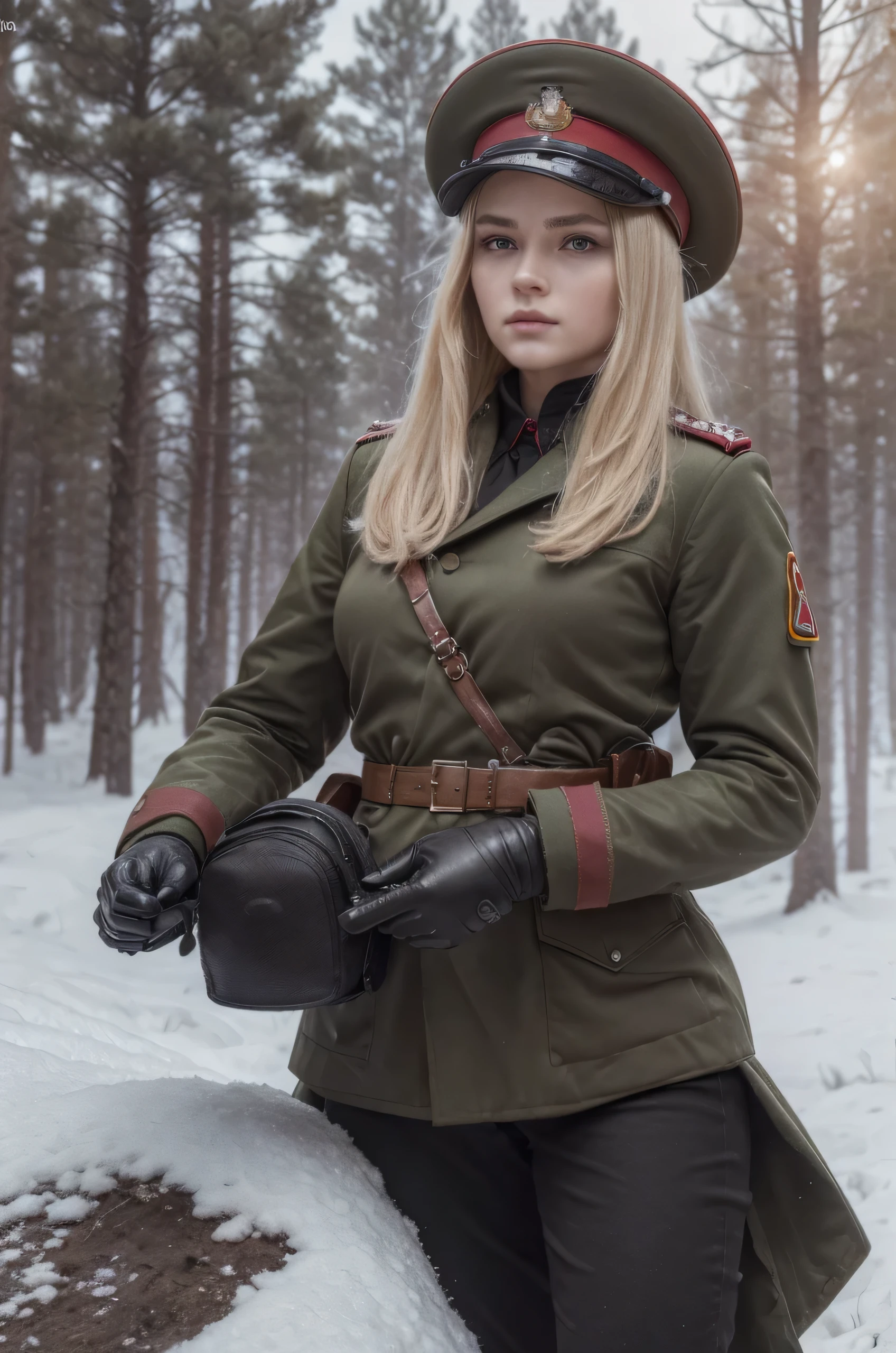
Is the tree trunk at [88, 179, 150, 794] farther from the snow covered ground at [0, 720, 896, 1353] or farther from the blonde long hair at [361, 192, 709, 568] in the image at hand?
the blonde long hair at [361, 192, 709, 568]

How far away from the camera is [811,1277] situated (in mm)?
1728

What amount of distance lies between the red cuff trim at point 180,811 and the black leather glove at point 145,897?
88 mm

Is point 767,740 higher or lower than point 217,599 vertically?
lower

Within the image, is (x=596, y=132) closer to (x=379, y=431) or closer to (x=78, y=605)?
(x=379, y=431)

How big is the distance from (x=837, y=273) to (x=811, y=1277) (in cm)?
879

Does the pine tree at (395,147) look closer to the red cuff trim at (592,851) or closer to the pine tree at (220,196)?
the pine tree at (220,196)

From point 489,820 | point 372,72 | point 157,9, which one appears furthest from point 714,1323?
point 372,72

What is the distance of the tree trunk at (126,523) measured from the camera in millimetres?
9391

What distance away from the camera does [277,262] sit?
11688mm

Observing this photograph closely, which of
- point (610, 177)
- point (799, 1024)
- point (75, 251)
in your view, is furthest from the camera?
point (75, 251)

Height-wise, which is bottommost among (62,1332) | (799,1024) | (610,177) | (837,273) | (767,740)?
(799,1024)

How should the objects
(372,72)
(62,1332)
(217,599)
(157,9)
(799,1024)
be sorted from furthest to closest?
(372,72)
(217,599)
(157,9)
(799,1024)
(62,1332)

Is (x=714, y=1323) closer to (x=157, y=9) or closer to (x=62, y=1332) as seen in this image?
(x=62, y=1332)

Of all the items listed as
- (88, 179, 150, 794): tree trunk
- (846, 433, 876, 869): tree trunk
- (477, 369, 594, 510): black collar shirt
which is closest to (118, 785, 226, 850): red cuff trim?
(477, 369, 594, 510): black collar shirt
